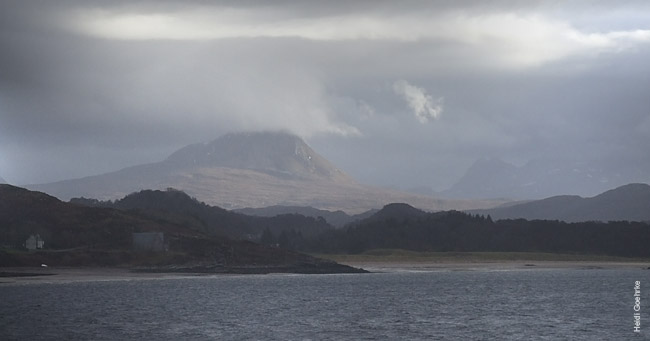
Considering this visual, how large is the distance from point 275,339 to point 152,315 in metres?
28.1

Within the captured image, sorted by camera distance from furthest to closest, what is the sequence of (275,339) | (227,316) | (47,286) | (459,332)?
(47,286) < (227,316) < (459,332) < (275,339)

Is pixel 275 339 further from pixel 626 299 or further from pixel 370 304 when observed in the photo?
pixel 626 299

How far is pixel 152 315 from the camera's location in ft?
395

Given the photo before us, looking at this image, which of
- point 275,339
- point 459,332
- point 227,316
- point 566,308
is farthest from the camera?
point 566,308

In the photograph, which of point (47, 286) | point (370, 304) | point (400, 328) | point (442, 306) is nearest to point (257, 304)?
point (370, 304)

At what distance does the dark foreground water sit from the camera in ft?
334

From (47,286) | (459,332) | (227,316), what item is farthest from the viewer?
(47,286)

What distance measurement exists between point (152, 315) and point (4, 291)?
42629 millimetres

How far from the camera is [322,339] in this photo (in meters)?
96.7

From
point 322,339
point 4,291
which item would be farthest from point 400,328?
point 4,291

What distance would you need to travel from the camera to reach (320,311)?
424 feet

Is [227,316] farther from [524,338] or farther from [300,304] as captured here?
[524,338]

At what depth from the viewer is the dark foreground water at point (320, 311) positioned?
102 metres

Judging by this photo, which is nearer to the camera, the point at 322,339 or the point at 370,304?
the point at 322,339
